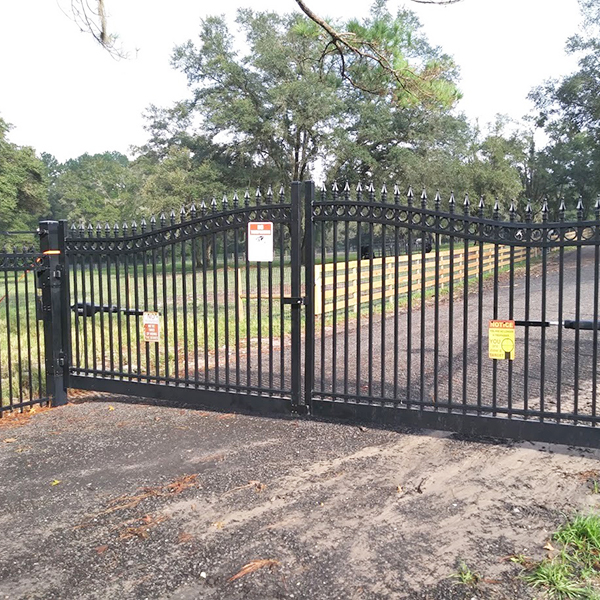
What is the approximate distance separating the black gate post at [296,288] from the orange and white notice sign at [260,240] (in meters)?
0.28

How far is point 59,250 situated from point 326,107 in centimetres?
2559

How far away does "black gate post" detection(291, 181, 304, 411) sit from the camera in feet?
17.5

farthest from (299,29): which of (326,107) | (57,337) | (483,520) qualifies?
(326,107)

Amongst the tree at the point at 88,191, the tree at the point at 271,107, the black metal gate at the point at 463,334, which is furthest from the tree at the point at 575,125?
the tree at the point at 88,191

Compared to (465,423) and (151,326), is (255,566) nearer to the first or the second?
(465,423)

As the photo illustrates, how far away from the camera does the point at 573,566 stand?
3.03 meters

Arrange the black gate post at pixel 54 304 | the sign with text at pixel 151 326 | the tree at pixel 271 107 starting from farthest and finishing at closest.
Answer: the tree at pixel 271 107, the black gate post at pixel 54 304, the sign with text at pixel 151 326

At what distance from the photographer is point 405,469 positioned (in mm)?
4391

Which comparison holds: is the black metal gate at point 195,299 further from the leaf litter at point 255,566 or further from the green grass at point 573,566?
the green grass at point 573,566

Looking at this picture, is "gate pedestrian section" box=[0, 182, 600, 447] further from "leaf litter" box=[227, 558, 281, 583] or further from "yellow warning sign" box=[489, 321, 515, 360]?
"leaf litter" box=[227, 558, 281, 583]

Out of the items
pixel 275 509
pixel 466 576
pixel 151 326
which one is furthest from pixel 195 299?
pixel 466 576

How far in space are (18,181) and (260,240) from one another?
32.8 meters

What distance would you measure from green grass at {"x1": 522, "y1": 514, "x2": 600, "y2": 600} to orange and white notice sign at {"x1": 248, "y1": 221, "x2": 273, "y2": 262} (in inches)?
135

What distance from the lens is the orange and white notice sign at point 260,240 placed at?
5516 mm
